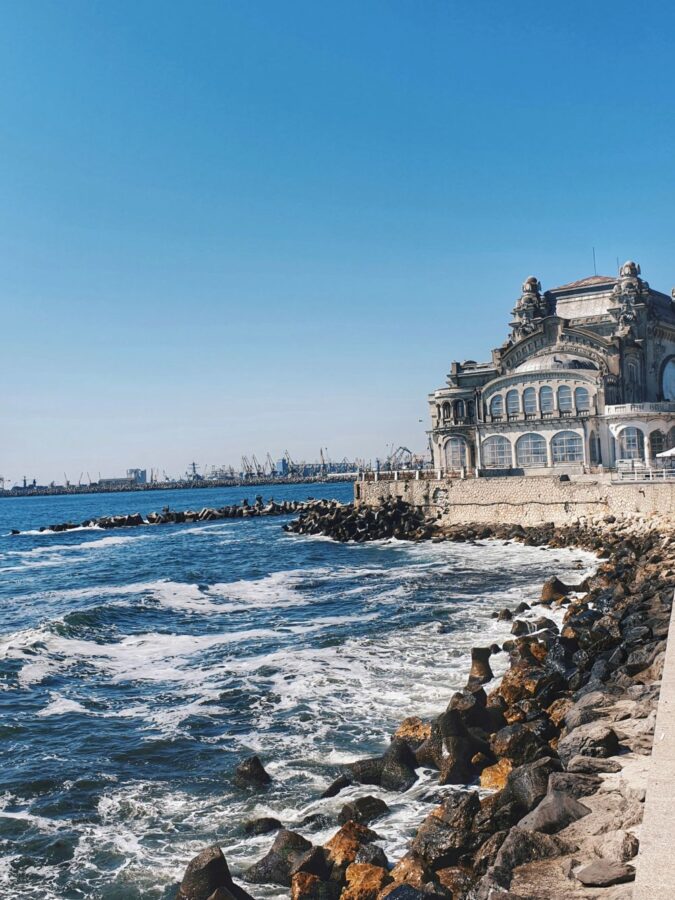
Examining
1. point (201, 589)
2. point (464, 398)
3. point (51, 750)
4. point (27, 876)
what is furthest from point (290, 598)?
point (464, 398)

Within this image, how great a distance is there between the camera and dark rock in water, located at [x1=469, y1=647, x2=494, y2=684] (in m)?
18.1

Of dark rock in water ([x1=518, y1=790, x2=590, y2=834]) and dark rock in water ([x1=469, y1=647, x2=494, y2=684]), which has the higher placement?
dark rock in water ([x1=518, y1=790, x2=590, y2=834])

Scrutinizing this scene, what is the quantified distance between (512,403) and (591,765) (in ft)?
149

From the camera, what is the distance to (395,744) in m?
13.7

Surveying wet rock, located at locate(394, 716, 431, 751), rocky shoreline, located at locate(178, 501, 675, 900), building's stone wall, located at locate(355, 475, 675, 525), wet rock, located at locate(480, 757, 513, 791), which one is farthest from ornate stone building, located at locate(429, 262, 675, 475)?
wet rock, located at locate(480, 757, 513, 791)

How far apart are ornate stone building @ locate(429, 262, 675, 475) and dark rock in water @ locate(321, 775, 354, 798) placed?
123 feet

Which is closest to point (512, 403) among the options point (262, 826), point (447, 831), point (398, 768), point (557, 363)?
point (557, 363)

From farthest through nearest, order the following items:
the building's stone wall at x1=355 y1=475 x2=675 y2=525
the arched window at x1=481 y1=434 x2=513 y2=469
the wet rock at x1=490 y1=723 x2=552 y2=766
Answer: the arched window at x1=481 y1=434 x2=513 y2=469, the building's stone wall at x1=355 y1=475 x2=675 y2=525, the wet rock at x1=490 y1=723 x2=552 y2=766

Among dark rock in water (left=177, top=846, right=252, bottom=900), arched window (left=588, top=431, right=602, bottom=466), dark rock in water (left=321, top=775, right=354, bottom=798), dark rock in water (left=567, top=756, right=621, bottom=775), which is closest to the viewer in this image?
dark rock in water (left=177, top=846, right=252, bottom=900)

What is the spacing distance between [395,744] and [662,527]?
28.5m

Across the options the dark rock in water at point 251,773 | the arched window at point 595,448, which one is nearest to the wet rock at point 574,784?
the dark rock in water at point 251,773

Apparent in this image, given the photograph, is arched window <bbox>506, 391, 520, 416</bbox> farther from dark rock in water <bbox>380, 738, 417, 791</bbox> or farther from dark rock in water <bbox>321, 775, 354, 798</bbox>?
dark rock in water <bbox>321, 775, 354, 798</bbox>

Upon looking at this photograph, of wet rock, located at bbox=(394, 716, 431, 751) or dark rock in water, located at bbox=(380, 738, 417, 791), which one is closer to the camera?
dark rock in water, located at bbox=(380, 738, 417, 791)

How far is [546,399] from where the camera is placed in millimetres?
53562
